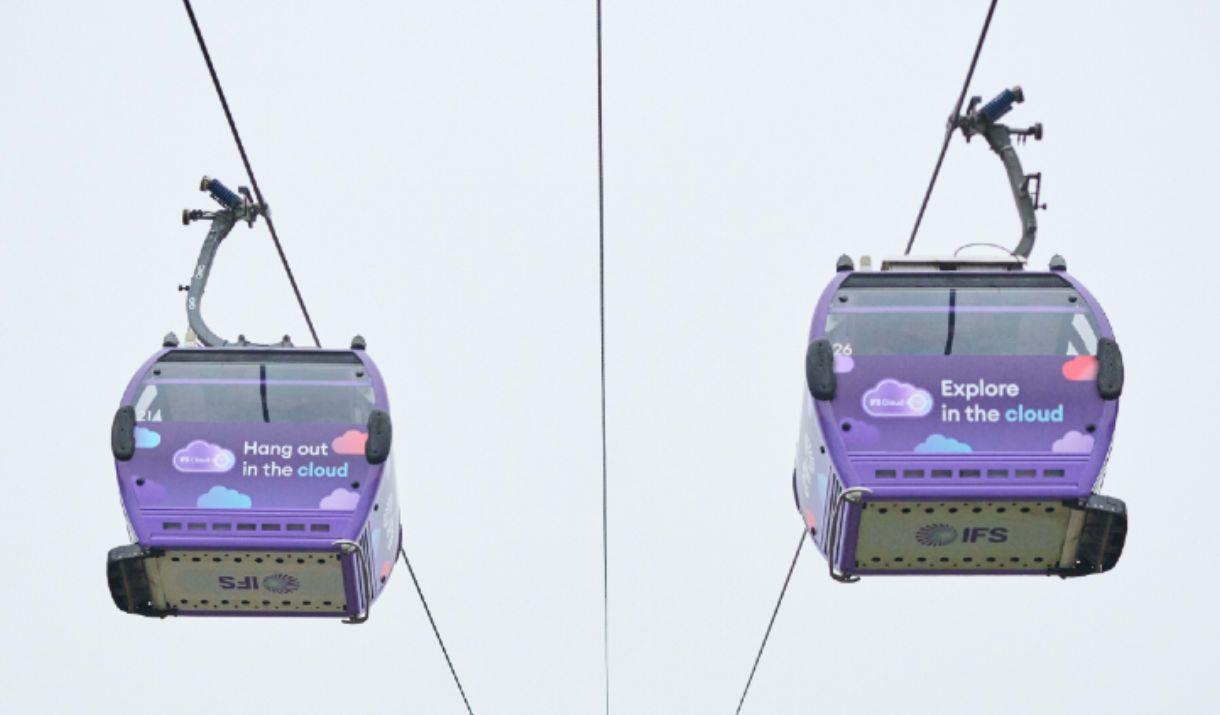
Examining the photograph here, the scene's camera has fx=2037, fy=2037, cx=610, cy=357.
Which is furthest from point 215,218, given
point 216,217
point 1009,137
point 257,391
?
point 1009,137

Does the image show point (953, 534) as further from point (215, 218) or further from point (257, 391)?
point (215, 218)

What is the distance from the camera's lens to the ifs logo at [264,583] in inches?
388

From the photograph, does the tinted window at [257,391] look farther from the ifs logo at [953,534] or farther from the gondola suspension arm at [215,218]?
the ifs logo at [953,534]

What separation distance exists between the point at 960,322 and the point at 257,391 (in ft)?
11.2

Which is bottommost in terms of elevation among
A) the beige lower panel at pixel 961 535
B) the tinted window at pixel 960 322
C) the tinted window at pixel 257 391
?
the beige lower panel at pixel 961 535

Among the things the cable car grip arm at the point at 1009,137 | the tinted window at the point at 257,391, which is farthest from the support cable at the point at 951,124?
the tinted window at the point at 257,391

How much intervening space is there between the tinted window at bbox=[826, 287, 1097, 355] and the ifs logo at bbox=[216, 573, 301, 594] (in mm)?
2865

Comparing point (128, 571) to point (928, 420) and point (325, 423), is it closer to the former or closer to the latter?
point (325, 423)

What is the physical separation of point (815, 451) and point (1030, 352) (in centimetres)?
109

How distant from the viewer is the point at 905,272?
964 cm

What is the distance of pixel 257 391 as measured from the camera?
998cm

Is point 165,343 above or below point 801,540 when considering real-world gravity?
above

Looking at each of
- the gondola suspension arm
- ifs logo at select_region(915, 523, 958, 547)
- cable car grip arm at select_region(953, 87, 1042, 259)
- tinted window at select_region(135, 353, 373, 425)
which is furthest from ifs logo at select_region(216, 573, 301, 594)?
cable car grip arm at select_region(953, 87, 1042, 259)

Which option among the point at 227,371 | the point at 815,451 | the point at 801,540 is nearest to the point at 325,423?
the point at 227,371
